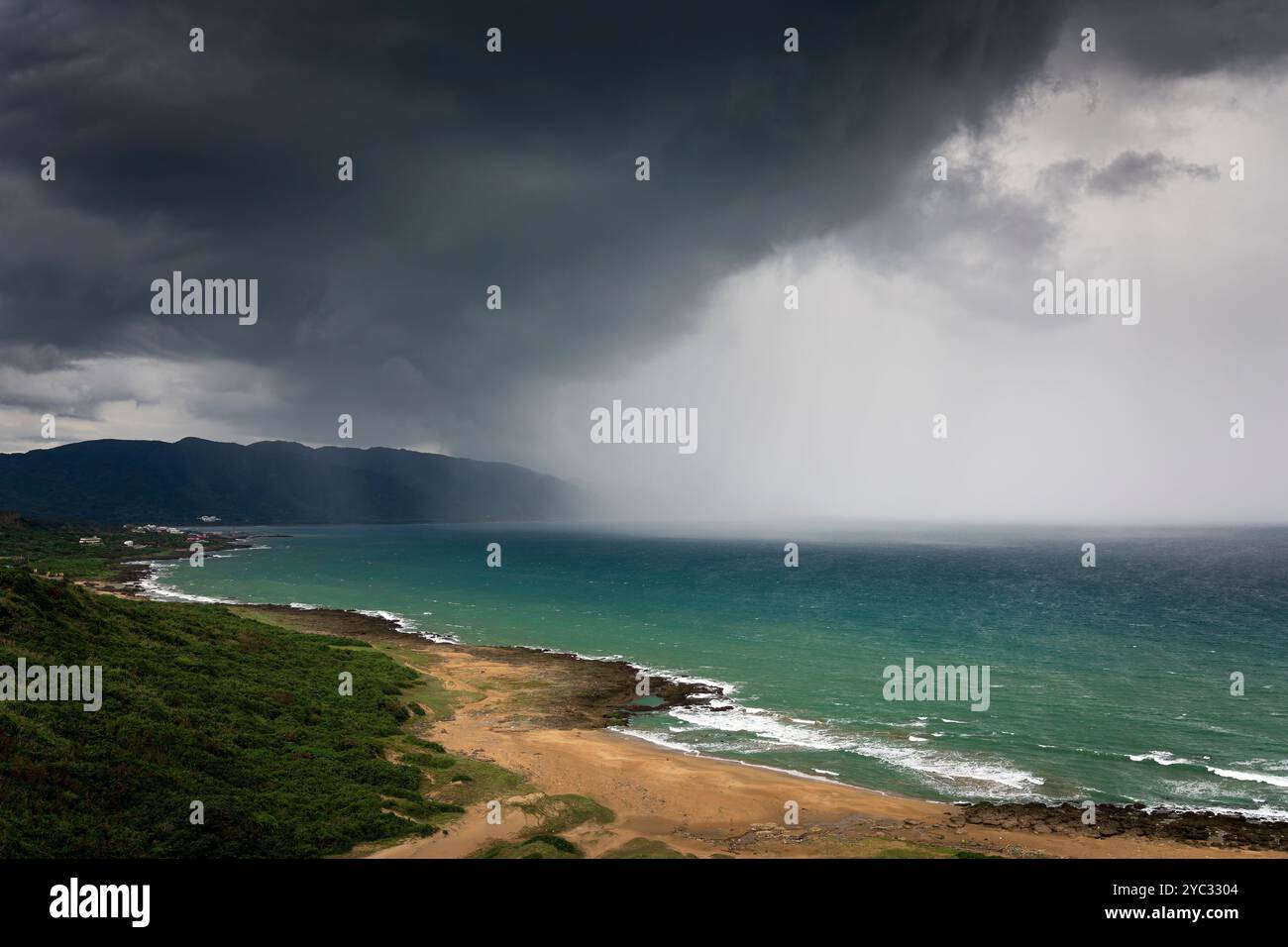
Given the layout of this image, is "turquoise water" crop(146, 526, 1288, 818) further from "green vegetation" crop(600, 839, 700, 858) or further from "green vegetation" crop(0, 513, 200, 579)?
"green vegetation" crop(0, 513, 200, 579)

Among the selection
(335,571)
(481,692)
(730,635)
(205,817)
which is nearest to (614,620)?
(730,635)

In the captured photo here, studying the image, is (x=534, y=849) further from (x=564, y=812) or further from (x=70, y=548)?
(x=70, y=548)

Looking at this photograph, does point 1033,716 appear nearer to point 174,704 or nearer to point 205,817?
point 205,817

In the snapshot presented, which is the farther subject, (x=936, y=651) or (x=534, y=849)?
(x=936, y=651)

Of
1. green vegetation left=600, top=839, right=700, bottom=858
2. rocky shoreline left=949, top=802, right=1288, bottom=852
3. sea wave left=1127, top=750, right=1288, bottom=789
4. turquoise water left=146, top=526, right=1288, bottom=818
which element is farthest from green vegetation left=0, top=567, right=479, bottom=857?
sea wave left=1127, top=750, right=1288, bottom=789

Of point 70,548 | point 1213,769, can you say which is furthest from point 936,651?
point 70,548

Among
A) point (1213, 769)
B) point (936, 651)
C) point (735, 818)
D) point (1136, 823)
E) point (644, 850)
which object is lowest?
point (936, 651)
